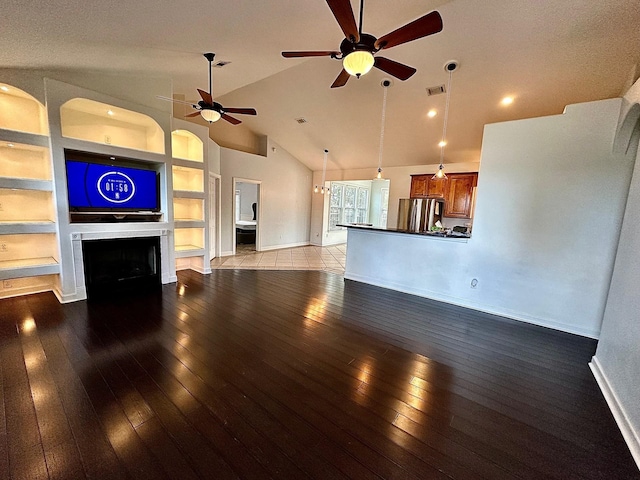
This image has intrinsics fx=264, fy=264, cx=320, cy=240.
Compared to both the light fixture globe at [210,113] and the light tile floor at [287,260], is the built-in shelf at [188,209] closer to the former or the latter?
the light tile floor at [287,260]

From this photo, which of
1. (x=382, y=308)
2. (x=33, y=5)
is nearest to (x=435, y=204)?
(x=382, y=308)

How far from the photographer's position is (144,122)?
4.41m

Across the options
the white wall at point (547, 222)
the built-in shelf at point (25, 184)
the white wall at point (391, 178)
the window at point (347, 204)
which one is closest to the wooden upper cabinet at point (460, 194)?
the white wall at point (391, 178)

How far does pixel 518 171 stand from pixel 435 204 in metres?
1.28

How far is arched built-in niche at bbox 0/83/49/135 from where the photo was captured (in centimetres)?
337

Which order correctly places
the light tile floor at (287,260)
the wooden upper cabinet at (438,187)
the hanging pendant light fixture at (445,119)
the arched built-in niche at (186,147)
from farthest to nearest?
the wooden upper cabinet at (438,187)
the light tile floor at (287,260)
the arched built-in niche at (186,147)
the hanging pendant light fixture at (445,119)

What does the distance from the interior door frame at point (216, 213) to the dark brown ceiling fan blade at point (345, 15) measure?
490cm

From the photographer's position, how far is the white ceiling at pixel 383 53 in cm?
251

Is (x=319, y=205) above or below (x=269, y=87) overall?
below

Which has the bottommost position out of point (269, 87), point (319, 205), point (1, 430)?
point (1, 430)

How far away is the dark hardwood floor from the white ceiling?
2.96m

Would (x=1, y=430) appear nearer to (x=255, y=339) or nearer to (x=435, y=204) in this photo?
(x=255, y=339)

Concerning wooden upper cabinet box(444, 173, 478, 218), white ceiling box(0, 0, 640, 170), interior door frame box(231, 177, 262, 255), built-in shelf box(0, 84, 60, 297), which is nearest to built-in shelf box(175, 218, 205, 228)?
built-in shelf box(0, 84, 60, 297)

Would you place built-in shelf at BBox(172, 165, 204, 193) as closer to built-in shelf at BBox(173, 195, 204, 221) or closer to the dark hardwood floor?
built-in shelf at BBox(173, 195, 204, 221)
